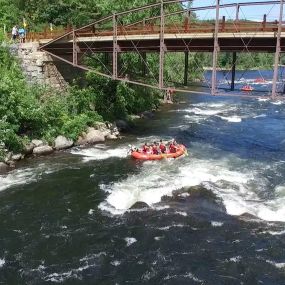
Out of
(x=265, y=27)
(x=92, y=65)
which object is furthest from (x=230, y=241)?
(x=92, y=65)

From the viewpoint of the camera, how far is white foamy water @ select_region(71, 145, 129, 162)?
33.4m

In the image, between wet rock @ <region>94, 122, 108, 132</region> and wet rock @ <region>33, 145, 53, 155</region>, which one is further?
wet rock @ <region>94, 122, 108, 132</region>

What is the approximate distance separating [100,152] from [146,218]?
41.4ft

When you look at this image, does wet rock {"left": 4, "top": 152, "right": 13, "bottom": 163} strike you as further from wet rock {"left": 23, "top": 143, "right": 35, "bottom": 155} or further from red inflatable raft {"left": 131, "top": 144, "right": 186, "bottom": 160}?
red inflatable raft {"left": 131, "top": 144, "right": 186, "bottom": 160}

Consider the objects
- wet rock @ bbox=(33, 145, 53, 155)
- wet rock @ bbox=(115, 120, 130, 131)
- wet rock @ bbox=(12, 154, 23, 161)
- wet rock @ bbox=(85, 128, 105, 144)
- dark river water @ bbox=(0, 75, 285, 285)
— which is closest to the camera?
dark river water @ bbox=(0, 75, 285, 285)

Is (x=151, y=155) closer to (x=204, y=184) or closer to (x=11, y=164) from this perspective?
(x=204, y=184)

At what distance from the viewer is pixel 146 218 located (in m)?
22.9

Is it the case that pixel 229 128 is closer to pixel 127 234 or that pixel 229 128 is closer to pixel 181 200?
pixel 181 200

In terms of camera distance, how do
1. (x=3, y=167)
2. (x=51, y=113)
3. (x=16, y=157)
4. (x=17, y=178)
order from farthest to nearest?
(x=51, y=113), (x=16, y=157), (x=3, y=167), (x=17, y=178)

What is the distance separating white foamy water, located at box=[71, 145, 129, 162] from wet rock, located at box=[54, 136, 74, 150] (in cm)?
73

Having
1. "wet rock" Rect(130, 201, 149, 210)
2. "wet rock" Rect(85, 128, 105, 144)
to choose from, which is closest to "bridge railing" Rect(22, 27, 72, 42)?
"wet rock" Rect(85, 128, 105, 144)

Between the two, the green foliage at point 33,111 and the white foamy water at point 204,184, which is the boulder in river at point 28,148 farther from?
the white foamy water at point 204,184

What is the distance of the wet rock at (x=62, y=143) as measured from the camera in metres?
34.8

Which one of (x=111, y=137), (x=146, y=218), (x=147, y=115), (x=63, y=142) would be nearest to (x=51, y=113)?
(x=63, y=142)
